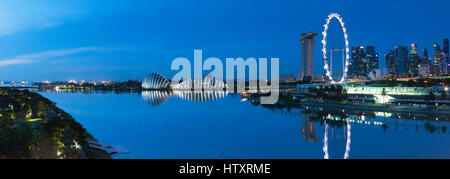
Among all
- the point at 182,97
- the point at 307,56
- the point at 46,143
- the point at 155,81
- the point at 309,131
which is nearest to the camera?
the point at 46,143

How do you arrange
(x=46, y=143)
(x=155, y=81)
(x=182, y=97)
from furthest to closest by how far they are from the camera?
(x=155, y=81) < (x=182, y=97) < (x=46, y=143)

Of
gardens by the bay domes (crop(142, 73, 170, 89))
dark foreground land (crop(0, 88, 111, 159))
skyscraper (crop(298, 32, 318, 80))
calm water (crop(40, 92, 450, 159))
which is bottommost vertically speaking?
calm water (crop(40, 92, 450, 159))

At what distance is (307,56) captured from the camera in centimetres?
6819

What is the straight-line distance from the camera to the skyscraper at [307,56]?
67188 mm

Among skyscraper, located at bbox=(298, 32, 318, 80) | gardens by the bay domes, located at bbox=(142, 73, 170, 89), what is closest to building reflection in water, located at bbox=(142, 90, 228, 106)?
gardens by the bay domes, located at bbox=(142, 73, 170, 89)

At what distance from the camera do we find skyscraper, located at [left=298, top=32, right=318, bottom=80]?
67.2 m

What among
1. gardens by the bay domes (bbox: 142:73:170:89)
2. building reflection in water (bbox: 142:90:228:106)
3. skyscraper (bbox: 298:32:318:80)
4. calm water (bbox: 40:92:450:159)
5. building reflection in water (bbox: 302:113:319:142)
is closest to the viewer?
calm water (bbox: 40:92:450:159)

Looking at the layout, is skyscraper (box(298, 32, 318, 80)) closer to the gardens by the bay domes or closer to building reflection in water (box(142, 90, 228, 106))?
building reflection in water (box(142, 90, 228, 106))

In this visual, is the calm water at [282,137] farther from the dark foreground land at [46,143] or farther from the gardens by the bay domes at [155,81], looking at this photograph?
the gardens by the bay domes at [155,81]

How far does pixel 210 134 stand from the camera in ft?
38.2

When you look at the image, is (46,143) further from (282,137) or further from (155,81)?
(155,81)

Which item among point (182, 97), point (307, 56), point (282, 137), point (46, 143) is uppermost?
point (307, 56)

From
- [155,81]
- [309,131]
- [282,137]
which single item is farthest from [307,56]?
[282,137]
